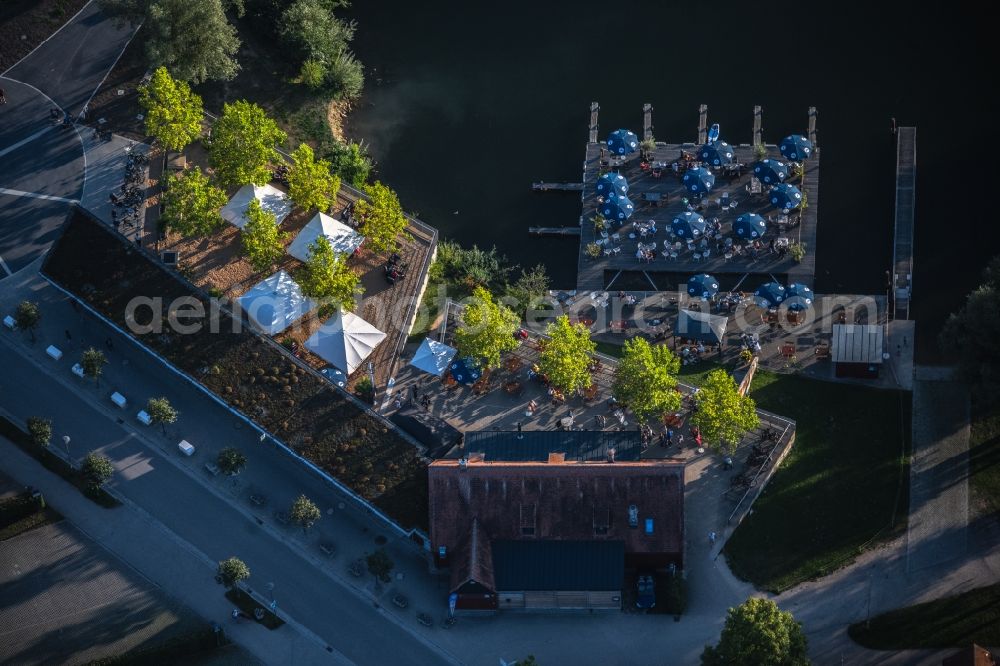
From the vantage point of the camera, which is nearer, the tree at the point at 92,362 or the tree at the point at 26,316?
the tree at the point at 92,362

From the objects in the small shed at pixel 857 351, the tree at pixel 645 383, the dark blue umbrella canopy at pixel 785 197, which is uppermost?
the dark blue umbrella canopy at pixel 785 197

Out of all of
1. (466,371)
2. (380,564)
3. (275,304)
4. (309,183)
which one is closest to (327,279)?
(275,304)

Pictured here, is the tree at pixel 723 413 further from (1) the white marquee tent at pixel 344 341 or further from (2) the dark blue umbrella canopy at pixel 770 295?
(1) the white marquee tent at pixel 344 341

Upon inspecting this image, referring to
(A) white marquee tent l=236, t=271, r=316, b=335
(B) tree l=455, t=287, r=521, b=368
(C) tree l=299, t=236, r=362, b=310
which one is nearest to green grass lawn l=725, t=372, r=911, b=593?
(B) tree l=455, t=287, r=521, b=368

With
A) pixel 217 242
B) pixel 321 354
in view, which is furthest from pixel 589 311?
pixel 217 242

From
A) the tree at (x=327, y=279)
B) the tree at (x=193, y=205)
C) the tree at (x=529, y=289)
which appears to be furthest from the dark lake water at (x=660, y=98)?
the tree at (x=193, y=205)

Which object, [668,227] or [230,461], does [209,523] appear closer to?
[230,461]
